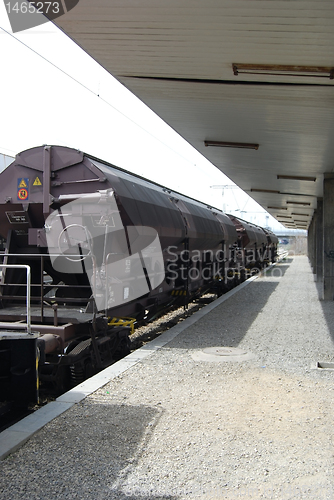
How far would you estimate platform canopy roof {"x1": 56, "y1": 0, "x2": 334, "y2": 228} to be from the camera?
4.93 metres

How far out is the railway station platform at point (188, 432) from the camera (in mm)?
3279

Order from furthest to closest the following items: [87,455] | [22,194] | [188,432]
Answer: [22,194], [188,432], [87,455]

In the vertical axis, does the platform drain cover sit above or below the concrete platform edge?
below

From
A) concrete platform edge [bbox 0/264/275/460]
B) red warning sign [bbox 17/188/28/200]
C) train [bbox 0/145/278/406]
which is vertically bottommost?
concrete platform edge [bbox 0/264/275/460]

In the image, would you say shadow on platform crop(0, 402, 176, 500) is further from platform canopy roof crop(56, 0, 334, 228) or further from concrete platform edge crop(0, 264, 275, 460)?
platform canopy roof crop(56, 0, 334, 228)

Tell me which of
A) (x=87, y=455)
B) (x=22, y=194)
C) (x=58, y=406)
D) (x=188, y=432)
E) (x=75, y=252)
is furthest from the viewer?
(x=22, y=194)

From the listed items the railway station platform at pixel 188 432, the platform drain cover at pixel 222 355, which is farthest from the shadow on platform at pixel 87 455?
the platform drain cover at pixel 222 355

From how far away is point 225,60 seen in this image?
619 centimetres

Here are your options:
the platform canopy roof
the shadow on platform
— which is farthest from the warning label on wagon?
the shadow on platform

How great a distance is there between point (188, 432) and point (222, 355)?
301 cm

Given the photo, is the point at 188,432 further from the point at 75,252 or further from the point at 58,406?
the point at 75,252

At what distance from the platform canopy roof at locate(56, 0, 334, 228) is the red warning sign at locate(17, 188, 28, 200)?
2.48m

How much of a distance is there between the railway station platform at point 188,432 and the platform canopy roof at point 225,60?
4.46 metres

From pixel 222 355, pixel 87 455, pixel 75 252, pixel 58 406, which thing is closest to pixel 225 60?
pixel 75 252
